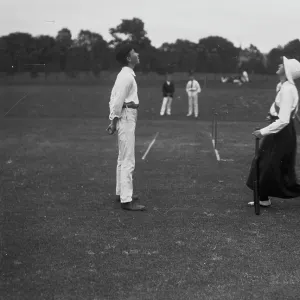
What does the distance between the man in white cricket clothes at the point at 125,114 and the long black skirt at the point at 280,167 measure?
1.63m

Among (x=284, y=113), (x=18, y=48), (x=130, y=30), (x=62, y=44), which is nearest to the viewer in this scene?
(x=284, y=113)

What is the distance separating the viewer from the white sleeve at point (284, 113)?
6.71 meters

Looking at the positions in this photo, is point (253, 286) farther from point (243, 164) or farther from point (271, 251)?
point (243, 164)

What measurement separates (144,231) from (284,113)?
90.0 inches

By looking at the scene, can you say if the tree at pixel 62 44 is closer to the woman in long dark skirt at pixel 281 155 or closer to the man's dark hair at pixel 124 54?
the man's dark hair at pixel 124 54

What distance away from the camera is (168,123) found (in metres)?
22.5

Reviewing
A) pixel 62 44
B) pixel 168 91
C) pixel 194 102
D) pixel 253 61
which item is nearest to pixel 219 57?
pixel 253 61

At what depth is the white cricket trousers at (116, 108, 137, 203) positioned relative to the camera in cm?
697

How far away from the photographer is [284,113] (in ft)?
22.0

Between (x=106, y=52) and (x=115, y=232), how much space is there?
38035 millimetres

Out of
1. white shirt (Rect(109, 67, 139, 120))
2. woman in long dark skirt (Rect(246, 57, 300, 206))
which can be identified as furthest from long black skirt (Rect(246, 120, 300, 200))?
white shirt (Rect(109, 67, 139, 120))

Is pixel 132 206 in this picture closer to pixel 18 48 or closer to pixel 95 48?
pixel 18 48

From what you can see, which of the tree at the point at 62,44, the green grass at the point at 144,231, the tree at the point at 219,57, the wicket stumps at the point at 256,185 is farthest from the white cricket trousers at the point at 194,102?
the wicket stumps at the point at 256,185

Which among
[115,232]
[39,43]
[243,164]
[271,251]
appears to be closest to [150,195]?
[115,232]
